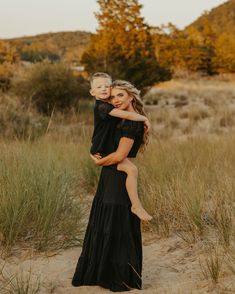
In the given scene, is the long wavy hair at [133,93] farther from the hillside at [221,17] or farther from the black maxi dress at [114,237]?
the hillside at [221,17]

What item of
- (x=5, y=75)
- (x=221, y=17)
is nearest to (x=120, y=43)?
(x=5, y=75)

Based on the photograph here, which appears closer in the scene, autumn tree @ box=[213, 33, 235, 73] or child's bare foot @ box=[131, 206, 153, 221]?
child's bare foot @ box=[131, 206, 153, 221]

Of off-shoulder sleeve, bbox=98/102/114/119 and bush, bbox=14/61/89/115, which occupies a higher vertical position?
off-shoulder sleeve, bbox=98/102/114/119

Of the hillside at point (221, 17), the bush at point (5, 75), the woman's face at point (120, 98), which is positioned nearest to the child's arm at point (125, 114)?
the woman's face at point (120, 98)

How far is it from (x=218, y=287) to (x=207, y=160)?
12.9 feet

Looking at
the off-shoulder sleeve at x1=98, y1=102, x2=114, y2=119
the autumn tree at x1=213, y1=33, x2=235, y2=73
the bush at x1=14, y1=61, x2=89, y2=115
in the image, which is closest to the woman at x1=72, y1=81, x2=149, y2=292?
the off-shoulder sleeve at x1=98, y1=102, x2=114, y2=119

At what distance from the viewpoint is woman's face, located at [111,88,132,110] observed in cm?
381

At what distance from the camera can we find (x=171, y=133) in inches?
518

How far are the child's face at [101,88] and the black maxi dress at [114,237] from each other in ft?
0.82

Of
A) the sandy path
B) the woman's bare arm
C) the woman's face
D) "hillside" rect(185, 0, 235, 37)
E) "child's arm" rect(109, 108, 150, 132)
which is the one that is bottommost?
the sandy path

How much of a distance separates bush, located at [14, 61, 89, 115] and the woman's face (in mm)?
13405

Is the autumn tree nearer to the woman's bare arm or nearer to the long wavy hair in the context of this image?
the long wavy hair

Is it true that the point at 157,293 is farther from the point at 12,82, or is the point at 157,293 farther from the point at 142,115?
the point at 12,82

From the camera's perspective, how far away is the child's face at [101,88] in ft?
12.4
